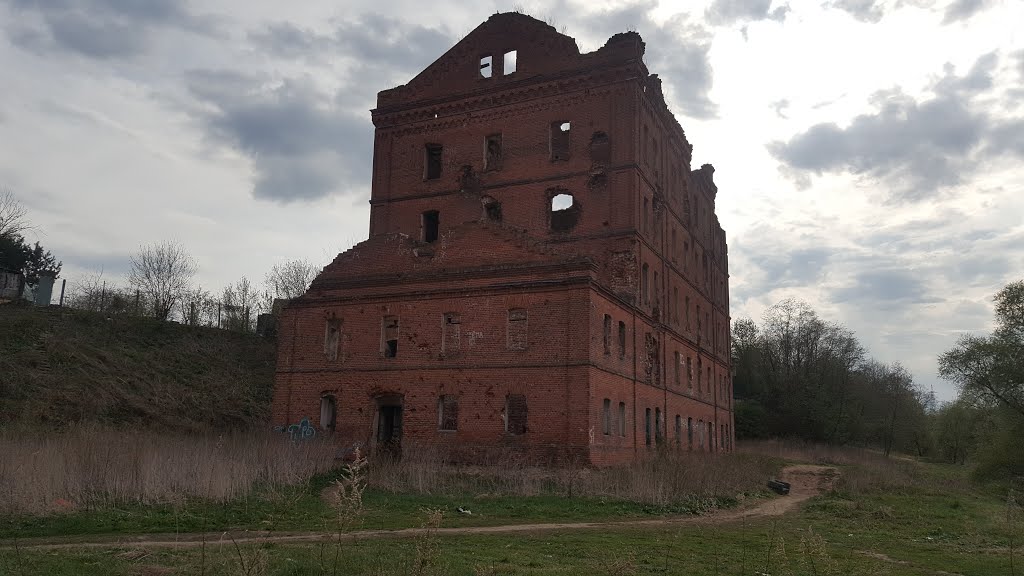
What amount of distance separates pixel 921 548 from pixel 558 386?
1161 centimetres

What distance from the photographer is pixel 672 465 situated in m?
22.6

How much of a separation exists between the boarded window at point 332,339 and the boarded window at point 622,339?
9.88 meters

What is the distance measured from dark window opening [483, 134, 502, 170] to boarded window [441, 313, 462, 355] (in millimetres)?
8965

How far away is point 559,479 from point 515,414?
3.30 metres

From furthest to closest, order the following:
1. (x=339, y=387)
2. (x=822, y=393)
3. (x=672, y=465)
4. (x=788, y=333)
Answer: (x=788, y=333) → (x=822, y=393) → (x=339, y=387) → (x=672, y=465)

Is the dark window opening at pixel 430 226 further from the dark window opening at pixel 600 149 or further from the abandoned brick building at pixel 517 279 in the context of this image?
the dark window opening at pixel 600 149

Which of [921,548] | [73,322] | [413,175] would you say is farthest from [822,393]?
[73,322]

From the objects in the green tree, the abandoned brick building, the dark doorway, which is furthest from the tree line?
the dark doorway

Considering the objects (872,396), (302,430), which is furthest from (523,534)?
(872,396)

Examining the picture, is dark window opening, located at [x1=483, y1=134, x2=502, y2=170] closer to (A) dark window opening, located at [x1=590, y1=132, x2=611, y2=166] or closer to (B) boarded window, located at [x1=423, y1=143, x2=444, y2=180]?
(B) boarded window, located at [x1=423, y1=143, x2=444, y2=180]

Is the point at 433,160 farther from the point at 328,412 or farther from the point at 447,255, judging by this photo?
the point at 328,412

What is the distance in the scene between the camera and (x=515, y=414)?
23.6 metres

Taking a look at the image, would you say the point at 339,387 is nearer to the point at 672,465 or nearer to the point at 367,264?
the point at 367,264

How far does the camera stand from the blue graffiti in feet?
86.6
